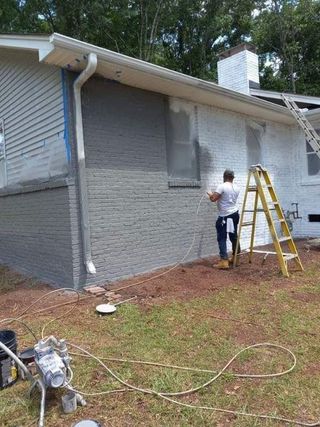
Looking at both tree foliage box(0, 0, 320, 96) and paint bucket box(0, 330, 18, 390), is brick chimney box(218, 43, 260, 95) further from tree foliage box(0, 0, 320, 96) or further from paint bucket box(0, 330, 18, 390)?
tree foliage box(0, 0, 320, 96)

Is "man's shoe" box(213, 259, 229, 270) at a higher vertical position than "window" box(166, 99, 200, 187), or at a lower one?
lower

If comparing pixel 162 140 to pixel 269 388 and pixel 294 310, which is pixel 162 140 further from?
pixel 269 388

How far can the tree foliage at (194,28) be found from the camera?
19844 mm

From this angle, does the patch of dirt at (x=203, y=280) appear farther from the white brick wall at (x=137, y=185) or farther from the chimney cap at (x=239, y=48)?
the chimney cap at (x=239, y=48)

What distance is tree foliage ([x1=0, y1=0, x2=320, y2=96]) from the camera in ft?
65.1

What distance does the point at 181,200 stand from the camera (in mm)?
7324

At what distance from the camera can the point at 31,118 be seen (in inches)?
266

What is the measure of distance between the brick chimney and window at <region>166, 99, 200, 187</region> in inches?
159

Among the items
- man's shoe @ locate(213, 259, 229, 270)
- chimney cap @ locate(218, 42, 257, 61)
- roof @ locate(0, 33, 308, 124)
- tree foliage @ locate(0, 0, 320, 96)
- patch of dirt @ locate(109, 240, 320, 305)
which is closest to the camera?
roof @ locate(0, 33, 308, 124)

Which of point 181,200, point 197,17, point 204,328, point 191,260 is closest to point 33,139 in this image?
point 181,200

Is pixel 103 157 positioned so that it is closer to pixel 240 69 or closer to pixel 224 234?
pixel 224 234

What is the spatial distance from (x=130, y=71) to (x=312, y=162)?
20.9 feet

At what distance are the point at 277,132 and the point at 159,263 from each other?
18.1 feet

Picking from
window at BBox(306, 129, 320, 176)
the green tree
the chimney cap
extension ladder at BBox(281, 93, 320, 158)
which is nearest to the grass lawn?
extension ladder at BBox(281, 93, 320, 158)
